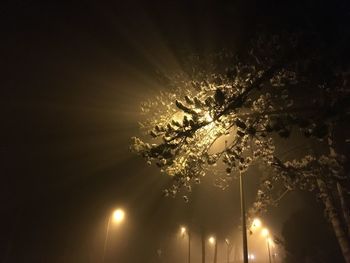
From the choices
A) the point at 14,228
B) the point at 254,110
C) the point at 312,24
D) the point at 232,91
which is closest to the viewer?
the point at 312,24

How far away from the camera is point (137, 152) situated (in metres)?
9.32

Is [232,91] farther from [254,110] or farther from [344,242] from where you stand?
[344,242]

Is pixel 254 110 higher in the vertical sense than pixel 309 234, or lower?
lower

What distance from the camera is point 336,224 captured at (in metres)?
9.53

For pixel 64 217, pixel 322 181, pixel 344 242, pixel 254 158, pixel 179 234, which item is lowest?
pixel 344 242

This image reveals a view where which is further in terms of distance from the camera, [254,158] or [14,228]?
[14,228]

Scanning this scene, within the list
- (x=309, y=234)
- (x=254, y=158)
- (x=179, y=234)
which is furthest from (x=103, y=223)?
(x=254, y=158)

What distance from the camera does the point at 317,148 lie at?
36.8 ft

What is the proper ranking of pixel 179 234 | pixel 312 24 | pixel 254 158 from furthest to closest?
pixel 179 234 → pixel 254 158 → pixel 312 24

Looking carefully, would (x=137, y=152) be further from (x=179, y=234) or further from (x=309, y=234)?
(x=179, y=234)

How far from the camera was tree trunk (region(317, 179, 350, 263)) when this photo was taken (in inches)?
367

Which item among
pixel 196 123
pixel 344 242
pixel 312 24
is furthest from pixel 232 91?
pixel 344 242

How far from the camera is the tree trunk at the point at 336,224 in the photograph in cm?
932

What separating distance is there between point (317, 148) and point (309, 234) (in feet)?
108
